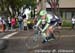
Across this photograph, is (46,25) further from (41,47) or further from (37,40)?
(41,47)

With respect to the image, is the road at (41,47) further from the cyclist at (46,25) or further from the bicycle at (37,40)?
the cyclist at (46,25)

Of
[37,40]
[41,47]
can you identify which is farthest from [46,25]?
[41,47]

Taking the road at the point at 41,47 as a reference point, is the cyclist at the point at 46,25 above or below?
above

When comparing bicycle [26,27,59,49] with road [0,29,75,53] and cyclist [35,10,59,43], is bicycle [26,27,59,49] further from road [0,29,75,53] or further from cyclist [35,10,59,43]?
cyclist [35,10,59,43]

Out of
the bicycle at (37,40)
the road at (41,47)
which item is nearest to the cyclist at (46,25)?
the bicycle at (37,40)

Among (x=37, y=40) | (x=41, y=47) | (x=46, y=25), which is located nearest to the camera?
(x=41, y=47)

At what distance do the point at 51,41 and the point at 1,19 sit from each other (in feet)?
54.2

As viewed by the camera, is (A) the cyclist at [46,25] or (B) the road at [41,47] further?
(A) the cyclist at [46,25]

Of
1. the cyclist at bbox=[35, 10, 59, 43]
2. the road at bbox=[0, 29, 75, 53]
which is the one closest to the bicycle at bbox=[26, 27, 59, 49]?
the road at bbox=[0, 29, 75, 53]

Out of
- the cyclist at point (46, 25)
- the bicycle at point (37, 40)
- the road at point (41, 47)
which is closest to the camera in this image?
the road at point (41, 47)

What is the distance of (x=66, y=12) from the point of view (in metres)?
56.2

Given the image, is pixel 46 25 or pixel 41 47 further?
pixel 46 25

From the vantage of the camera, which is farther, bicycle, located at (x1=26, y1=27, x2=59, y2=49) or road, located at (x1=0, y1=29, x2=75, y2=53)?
bicycle, located at (x1=26, y1=27, x2=59, y2=49)

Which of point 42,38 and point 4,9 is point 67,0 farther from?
point 42,38
